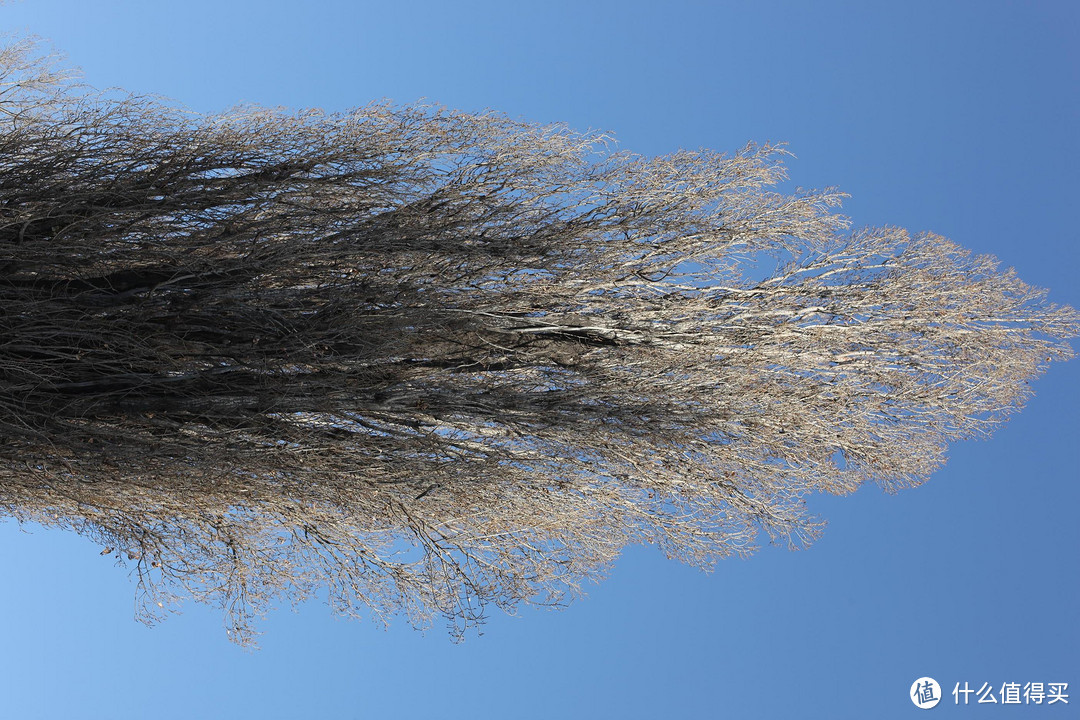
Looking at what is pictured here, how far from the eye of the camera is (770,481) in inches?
450

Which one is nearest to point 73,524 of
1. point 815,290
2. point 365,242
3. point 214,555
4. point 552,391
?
point 214,555

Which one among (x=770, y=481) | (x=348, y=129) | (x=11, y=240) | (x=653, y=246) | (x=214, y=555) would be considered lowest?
(x=214, y=555)

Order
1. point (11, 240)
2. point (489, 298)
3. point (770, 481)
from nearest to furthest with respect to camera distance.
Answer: point (11, 240)
point (489, 298)
point (770, 481)

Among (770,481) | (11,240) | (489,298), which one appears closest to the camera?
(11,240)

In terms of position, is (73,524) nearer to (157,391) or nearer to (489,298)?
(157,391)

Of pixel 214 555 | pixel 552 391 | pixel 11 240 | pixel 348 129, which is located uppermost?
pixel 348 129

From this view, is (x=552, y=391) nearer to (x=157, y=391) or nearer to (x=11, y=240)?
(x=157, y=391)

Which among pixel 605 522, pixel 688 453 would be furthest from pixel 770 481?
pixel 605 522

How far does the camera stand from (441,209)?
1003 cm

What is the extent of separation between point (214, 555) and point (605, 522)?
5135 mm

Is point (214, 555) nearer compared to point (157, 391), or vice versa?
point (157, 391)

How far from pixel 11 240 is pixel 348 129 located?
368cm

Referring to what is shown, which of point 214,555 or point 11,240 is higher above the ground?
point 11,240

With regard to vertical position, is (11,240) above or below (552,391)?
above
